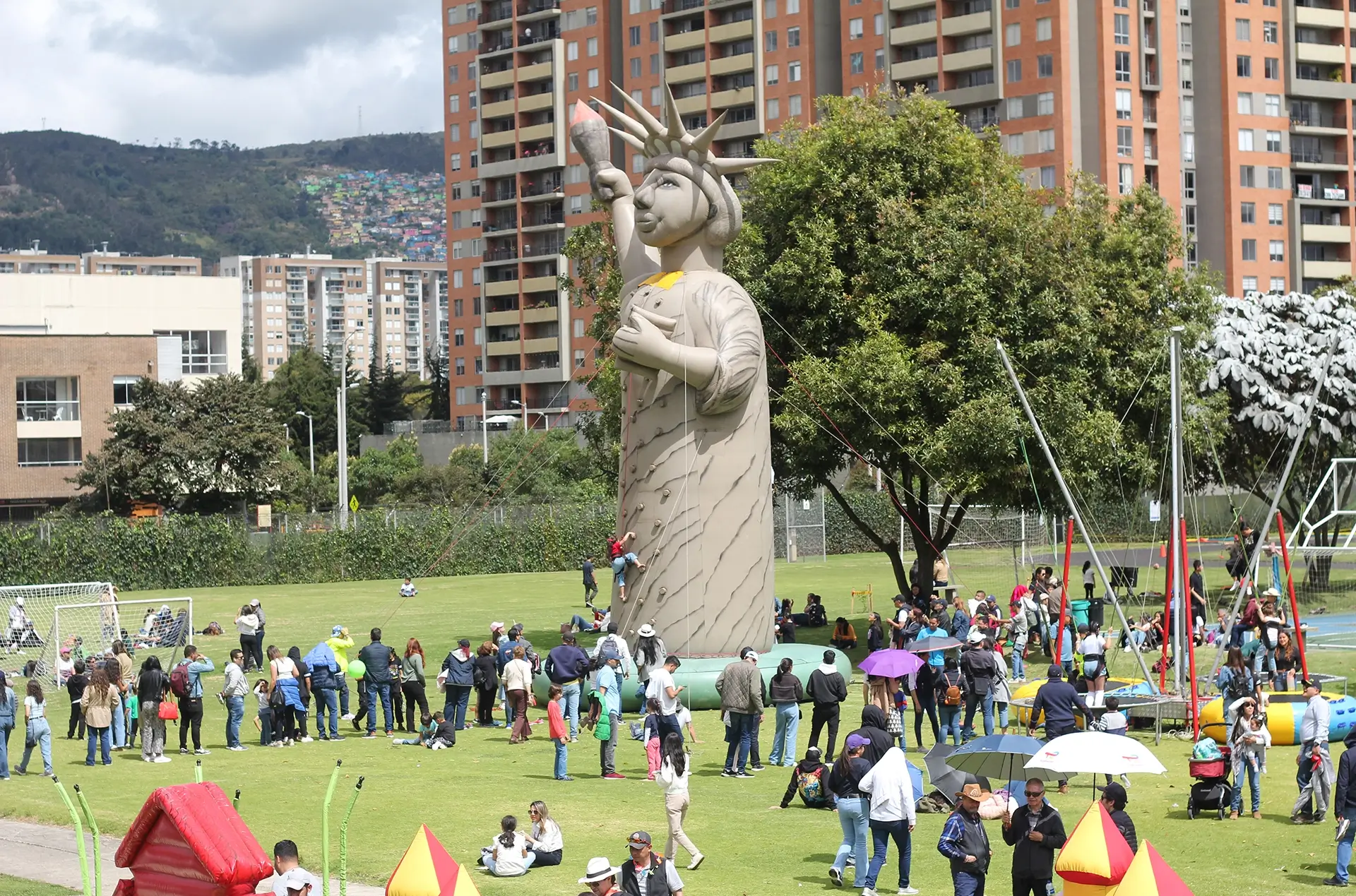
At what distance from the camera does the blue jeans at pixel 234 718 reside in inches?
959

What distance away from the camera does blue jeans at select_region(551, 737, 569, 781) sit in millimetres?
21078

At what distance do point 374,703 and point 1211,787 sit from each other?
13.1m

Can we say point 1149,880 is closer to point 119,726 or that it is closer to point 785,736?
point 785,736

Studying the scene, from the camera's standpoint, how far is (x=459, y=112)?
119062 millimetres

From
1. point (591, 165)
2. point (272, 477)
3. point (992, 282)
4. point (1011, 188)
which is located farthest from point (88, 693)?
point (272, 477)

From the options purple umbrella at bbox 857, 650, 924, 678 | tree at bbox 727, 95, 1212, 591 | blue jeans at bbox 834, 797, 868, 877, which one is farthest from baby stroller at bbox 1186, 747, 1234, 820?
tree at bbox 727, 95, 1212, 591

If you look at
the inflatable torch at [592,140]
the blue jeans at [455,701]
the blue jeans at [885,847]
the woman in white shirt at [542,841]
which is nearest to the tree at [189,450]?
the inflatable torch at [592,140]

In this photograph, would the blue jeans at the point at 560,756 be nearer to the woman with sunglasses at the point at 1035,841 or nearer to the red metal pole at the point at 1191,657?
the red metal pole at the point at 1191,657

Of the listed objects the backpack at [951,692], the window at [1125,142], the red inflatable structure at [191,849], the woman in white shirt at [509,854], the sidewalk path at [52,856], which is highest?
the window at [1125,142]

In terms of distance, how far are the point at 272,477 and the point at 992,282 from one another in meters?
46.0

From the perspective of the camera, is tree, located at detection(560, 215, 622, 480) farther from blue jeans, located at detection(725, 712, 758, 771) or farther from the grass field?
blue jeans, located at detection(725, 712, 758, 771)

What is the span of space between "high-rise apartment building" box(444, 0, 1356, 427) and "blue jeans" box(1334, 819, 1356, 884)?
6550 centimetres

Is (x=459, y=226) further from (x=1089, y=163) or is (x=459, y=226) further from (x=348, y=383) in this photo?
(x=1089, y=163)

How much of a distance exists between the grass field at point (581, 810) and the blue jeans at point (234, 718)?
1.19 feet
